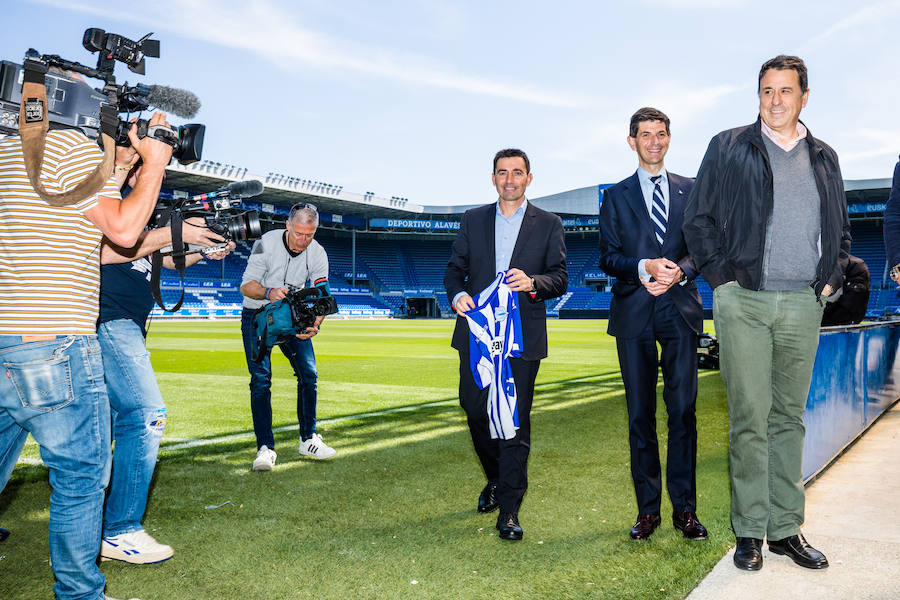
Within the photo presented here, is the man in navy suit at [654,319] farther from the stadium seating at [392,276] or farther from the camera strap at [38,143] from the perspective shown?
the stadium seating at [392,276]

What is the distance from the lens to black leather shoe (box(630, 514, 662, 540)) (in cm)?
321

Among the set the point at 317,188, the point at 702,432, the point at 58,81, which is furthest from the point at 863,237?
the point at 58,81

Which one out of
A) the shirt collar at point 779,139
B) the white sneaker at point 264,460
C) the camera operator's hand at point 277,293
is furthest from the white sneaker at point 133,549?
the shirt collar at point 779,139

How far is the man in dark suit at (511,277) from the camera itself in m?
3.50

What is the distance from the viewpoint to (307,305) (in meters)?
4.57

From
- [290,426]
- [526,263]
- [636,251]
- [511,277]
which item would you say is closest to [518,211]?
[526,263]

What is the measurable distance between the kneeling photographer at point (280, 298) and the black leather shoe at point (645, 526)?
8.44 feet

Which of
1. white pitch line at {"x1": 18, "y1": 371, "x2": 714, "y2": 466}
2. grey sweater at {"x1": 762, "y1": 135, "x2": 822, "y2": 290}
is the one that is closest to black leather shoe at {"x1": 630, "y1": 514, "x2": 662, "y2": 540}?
grey sweater at {"x1": 762, "y1": 135, "x2": 822, "y2": 290}

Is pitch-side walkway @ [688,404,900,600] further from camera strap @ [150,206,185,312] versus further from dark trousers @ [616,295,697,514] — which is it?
camera strap @ [150,206,185,312]

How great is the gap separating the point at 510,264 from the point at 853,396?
3435mm

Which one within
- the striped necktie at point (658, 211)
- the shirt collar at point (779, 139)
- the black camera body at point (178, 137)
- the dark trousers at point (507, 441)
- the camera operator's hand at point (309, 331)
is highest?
the shirt collar at point (779, 139)

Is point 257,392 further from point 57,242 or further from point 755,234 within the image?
point 755,234

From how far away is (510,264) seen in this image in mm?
3684

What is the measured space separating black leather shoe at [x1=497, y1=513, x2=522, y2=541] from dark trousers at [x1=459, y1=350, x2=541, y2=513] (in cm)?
4
